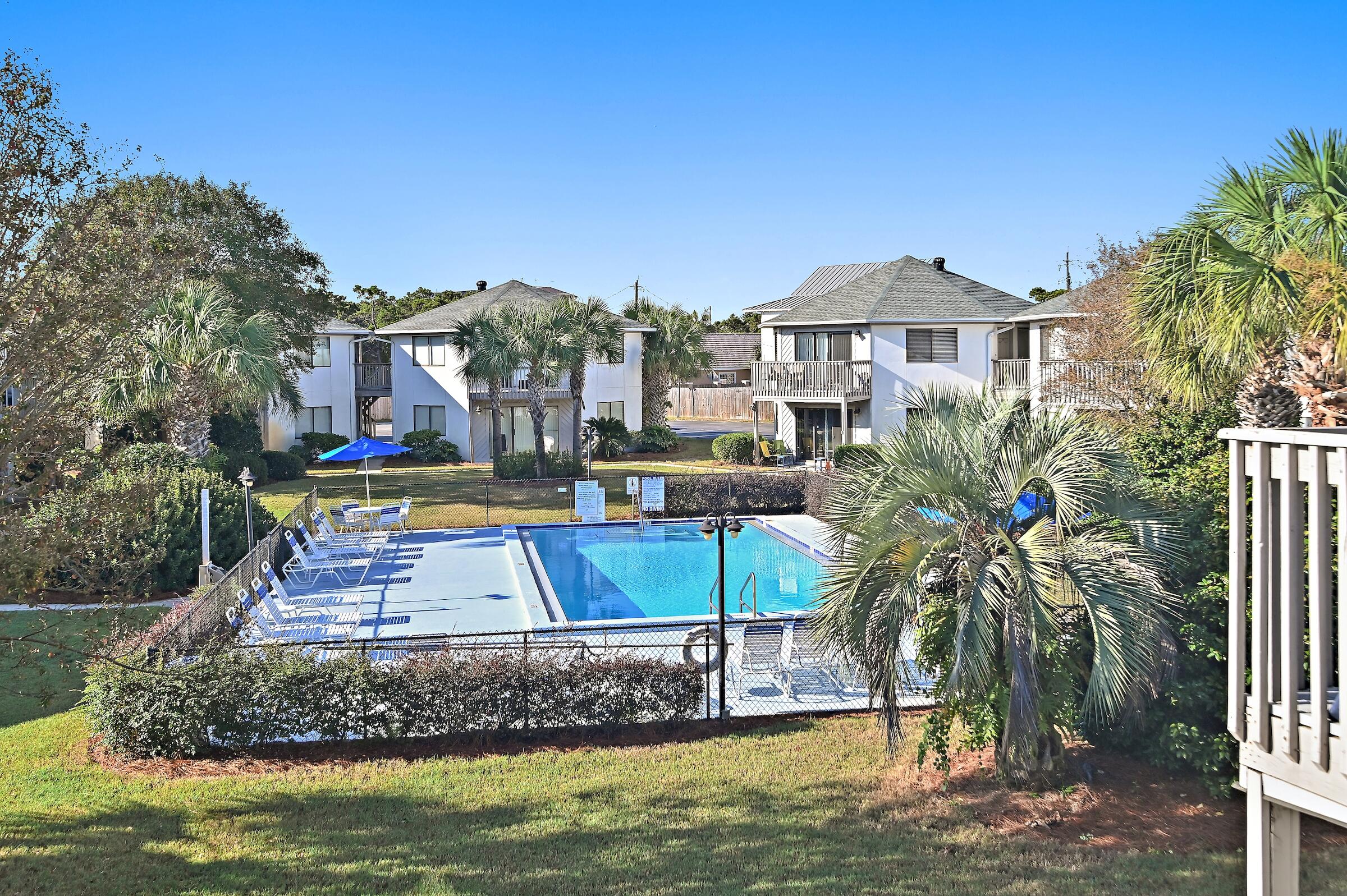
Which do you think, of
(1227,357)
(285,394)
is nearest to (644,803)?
(1227,357)

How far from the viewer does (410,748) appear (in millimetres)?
10375

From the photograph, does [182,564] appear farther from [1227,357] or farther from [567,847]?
[1227,357]

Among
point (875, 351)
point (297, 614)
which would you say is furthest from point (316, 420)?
point (297, 614)

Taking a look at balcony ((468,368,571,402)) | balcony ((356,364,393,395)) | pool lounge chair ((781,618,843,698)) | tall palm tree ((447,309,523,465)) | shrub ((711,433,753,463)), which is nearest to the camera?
pool lounge chair ((781,618,843,698))

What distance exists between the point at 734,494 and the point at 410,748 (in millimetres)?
17229

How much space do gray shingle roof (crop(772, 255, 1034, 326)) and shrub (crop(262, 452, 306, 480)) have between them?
1729 cm

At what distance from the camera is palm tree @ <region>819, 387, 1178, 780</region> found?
7.92 meters

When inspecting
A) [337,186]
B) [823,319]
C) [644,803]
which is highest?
[337,186]

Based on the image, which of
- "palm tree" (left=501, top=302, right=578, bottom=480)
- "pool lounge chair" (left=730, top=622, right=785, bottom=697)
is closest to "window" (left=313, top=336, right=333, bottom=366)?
"palm tree" (left=501, top=302, right=578, bottom=480)

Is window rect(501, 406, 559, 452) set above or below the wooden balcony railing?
above

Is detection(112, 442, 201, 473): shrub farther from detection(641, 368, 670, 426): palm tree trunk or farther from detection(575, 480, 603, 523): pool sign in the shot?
detection(641, 368, 670, 426): palm tree trunk

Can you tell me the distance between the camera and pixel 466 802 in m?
8.83

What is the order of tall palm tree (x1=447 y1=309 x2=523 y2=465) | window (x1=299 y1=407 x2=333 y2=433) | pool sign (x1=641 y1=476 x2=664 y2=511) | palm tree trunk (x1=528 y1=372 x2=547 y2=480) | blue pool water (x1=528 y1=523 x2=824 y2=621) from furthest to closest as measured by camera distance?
window (x1=299 y1=407 x2=333 y2=433) < tall palm tree (x1=447 y1=309 x2=523 y2=465) < palm tree trunk (x1=528 y1=372 x2=547 y2=480) < pool sign (x1=641 y1=476 x2=664 y2=511) < blue pool water (x1=528 y1=523 x2=824 y2=621)

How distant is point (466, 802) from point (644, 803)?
5.16 ft
